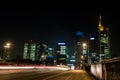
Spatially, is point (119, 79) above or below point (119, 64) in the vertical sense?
below

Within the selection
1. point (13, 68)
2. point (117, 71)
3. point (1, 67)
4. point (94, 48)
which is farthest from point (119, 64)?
point (94, 48)

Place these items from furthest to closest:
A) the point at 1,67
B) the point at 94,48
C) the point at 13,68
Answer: the point at 94,48, the point at 13,68, the point at 1,67

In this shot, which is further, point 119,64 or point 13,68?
point 13,68

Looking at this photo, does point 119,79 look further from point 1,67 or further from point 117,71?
point 1,67

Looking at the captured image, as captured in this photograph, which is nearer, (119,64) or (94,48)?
(119,64)

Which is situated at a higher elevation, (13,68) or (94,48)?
(94,48)

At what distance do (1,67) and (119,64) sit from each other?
119 ft

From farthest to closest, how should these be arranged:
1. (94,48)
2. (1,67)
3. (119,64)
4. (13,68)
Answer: (94,48) < (13,68) < (1,67) < (119,64)

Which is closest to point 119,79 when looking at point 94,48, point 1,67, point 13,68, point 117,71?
point 117,71

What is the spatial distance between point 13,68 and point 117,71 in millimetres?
40711

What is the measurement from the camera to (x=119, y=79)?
12.0 meters

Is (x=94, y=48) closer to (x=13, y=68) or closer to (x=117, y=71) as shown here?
(x=13, y=68)

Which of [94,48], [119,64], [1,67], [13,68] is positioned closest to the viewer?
[119,64]

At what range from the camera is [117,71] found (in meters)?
12.5
